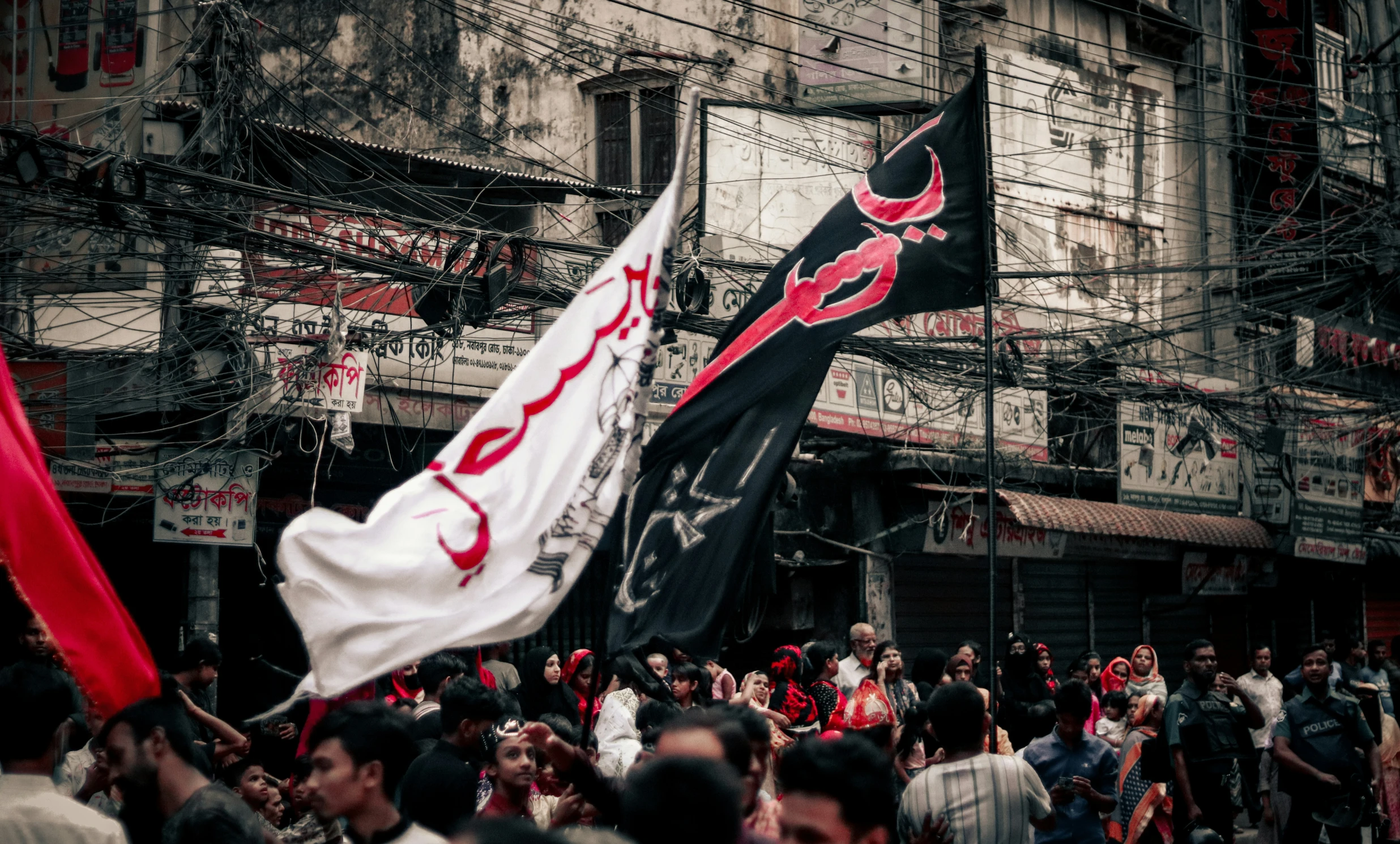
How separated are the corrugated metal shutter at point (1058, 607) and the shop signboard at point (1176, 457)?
5.86ft

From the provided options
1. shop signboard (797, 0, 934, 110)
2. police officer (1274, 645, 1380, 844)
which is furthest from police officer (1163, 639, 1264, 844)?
shop signboard (797, 0, 934, 110)

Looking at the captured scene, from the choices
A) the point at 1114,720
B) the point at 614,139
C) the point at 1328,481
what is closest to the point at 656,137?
the point at 614,139

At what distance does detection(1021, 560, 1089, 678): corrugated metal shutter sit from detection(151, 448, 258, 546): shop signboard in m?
9.78

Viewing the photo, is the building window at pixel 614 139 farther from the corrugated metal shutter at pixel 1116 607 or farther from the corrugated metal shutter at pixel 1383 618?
the corrugated metal shutter at pixel 1383 618

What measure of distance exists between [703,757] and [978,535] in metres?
12.8

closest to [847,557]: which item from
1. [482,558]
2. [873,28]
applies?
[873,28]

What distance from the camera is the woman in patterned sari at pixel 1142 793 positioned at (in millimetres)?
8297

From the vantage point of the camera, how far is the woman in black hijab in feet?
31.5

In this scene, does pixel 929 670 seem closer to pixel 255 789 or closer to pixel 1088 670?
pixel 1088 670

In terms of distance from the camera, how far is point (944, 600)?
16281 millimetres

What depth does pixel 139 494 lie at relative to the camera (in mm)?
10617

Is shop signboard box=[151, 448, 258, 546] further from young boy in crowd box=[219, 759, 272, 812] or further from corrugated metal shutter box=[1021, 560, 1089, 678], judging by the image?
corrugated metal shutter box=[1021, 560, 1089, 678]


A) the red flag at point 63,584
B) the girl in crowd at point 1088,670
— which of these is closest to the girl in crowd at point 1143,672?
the girl in crowd at point 1088,670

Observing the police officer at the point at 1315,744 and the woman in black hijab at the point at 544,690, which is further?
the woman in black hijab at the point at 544,690
